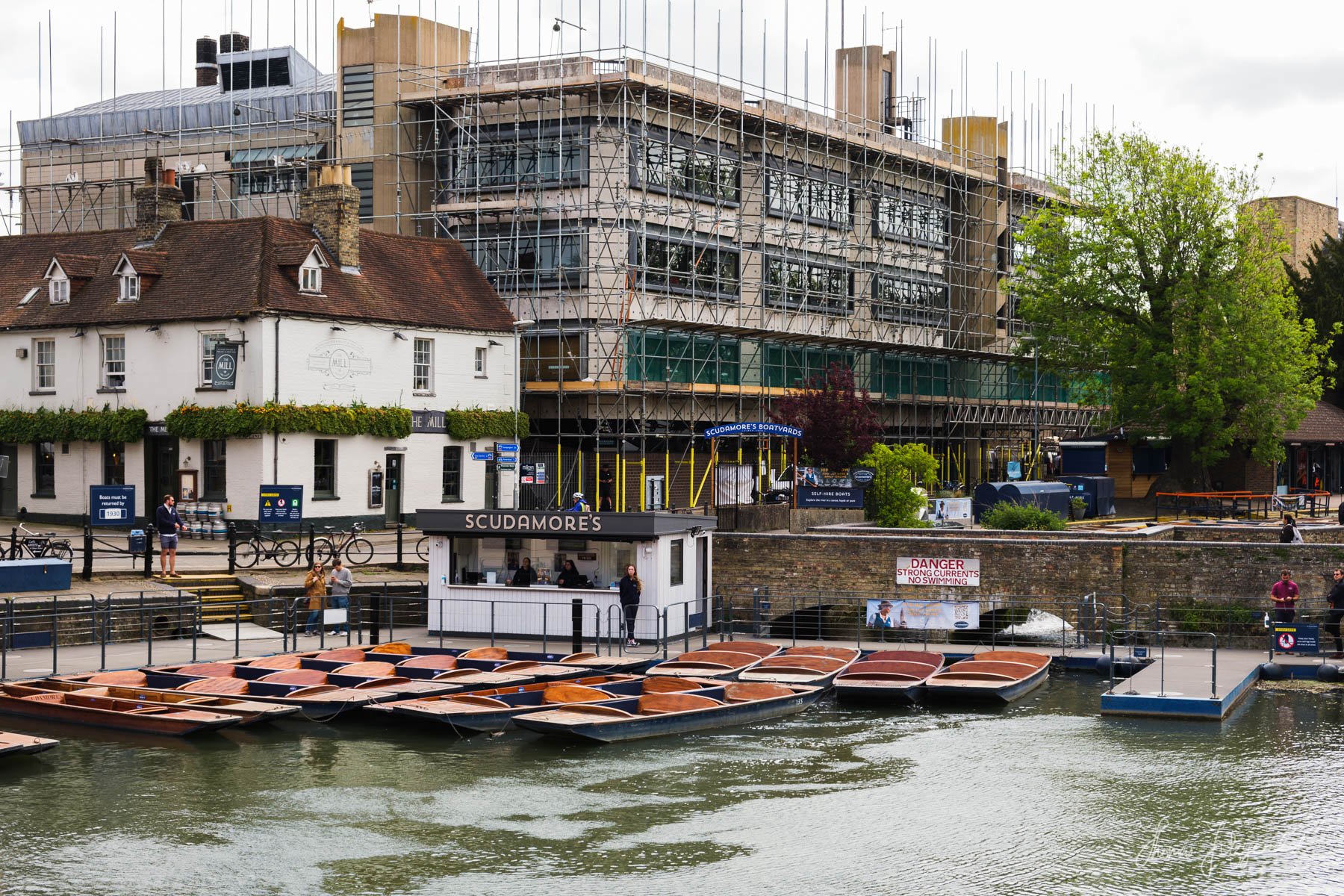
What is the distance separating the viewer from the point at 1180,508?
53.6 metres

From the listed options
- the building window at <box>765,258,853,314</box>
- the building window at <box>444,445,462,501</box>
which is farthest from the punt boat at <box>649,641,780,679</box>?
the building window at <box>765,258,853,314</box>

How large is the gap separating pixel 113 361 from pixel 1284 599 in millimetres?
31465

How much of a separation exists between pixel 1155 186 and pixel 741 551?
91.8 ft

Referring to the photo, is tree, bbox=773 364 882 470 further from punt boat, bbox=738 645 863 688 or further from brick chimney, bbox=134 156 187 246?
punt boat, bbox=738 645 863 688

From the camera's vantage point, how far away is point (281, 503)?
38.0 metres

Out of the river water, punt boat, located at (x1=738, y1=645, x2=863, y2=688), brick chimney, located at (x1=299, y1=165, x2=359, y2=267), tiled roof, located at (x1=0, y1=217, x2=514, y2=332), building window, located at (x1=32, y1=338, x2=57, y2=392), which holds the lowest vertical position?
the river water

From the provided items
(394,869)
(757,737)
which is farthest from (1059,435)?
(394,869)

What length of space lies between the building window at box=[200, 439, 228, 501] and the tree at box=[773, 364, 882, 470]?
18542mm

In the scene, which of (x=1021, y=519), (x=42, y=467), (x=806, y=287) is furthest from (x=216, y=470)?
(x=806, y=287)

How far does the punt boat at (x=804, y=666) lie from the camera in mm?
27469

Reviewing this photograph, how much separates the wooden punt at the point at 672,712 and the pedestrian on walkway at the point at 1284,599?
9875mm

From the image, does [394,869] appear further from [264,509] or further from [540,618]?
[264,509]

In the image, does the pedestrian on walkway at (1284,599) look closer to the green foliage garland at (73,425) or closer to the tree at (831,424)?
the tree at (831,424)

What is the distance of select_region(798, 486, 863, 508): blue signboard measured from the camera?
1640 inches
